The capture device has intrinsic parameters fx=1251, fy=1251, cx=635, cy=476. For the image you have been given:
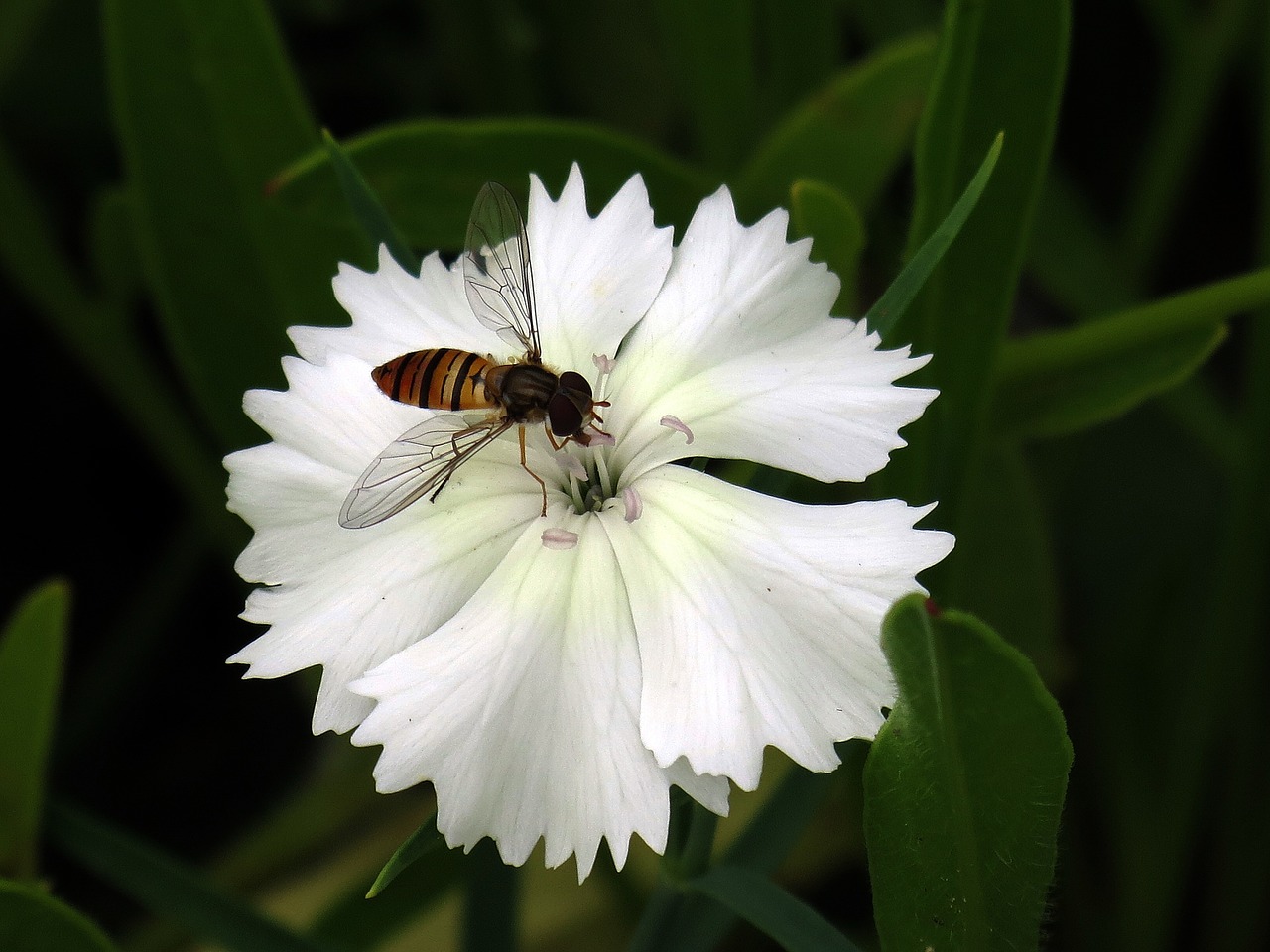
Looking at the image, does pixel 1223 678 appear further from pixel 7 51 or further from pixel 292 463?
pixel 7 51

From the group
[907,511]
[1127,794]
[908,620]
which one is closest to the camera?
[908,620]

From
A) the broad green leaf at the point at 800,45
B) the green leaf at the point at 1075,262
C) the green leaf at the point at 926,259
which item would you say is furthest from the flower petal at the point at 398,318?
the green leaf at the point at 1075,262

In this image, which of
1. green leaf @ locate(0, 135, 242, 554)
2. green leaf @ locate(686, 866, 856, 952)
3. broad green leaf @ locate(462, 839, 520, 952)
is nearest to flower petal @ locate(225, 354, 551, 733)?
green leaf @ locate(686, 866, 856, 952)

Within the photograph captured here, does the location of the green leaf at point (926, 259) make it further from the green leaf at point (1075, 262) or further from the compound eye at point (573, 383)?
the green leaf at point (1075, 262)

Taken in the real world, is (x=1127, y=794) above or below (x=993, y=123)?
below

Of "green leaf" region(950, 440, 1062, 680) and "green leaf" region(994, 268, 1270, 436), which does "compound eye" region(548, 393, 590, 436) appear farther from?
"green leaf" region(950, 440, 1062, 680)

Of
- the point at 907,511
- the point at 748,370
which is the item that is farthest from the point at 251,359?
the point at 907,511
